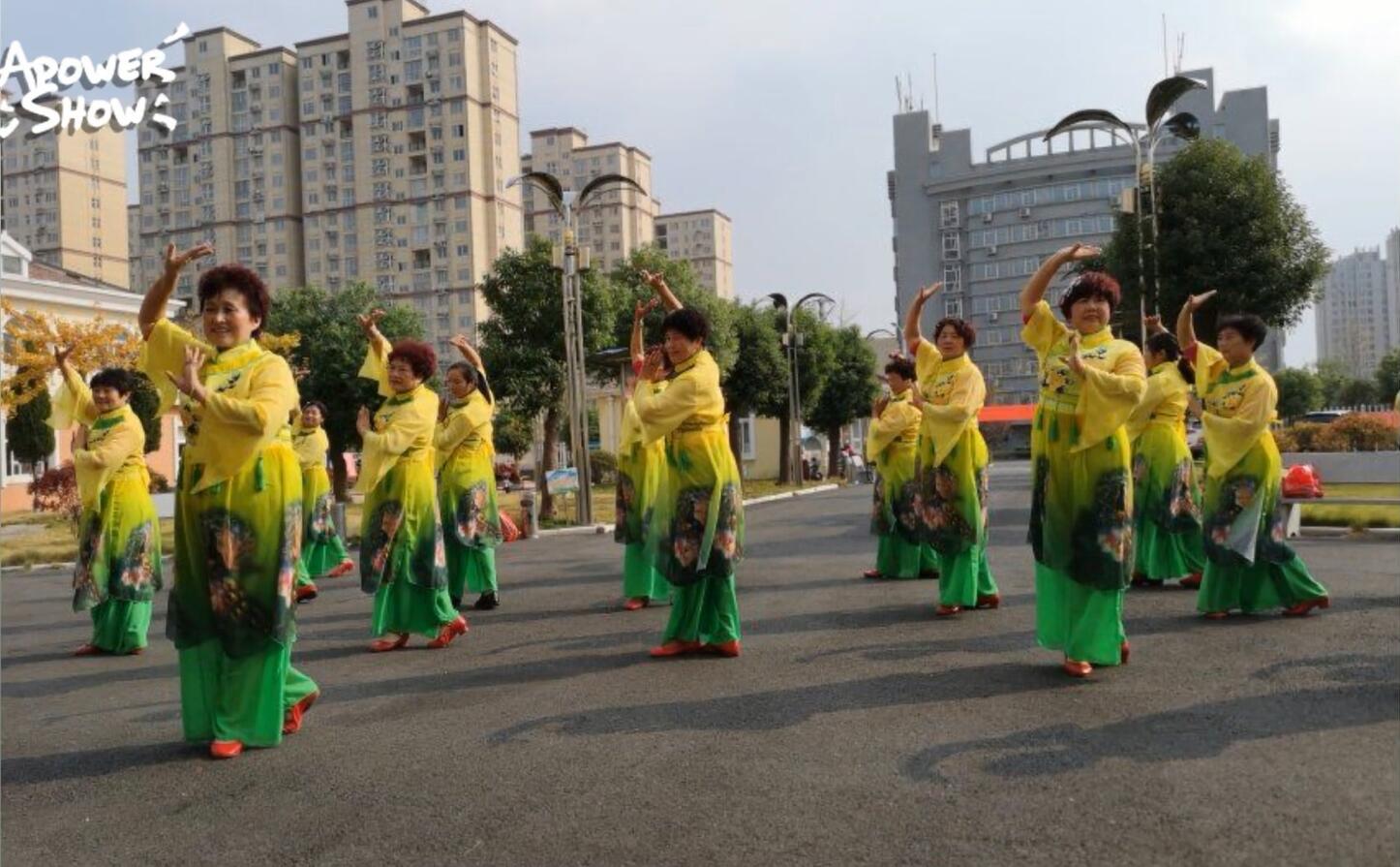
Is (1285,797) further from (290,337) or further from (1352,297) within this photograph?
(1352,297)

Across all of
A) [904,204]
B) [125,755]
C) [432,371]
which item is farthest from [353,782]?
[904,204]

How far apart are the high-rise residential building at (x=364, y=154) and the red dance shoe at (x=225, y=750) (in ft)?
268

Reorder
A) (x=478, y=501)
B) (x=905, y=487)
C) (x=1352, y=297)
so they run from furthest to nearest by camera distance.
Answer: (x=1352, y=297)
(x=905, y=487)
(x=478, y=501)

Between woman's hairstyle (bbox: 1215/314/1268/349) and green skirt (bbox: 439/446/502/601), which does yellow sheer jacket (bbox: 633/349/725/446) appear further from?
woman's hairstyle (bbox: 1215/314/1268/349)

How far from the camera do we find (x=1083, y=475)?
5895 millimetres

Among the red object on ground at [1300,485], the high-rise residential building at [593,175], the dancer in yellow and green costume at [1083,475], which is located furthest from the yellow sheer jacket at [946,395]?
the high-rise residential building at [593,175]

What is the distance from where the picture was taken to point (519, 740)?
15.9 feet

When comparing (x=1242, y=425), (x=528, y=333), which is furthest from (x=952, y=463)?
(x=528, y=333)

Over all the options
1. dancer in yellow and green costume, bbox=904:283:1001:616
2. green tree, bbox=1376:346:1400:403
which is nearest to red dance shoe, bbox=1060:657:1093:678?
dancer in yellow and green costume, bbox=904:283:1001:616

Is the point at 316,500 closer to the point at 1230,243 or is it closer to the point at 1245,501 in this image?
the point at 1245,501

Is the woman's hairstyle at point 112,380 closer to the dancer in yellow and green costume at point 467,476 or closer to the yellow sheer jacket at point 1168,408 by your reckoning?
the dancer in yellow and green costume at point 467,476

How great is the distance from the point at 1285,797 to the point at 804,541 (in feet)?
37.9

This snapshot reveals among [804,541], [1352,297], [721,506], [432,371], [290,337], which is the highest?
[1352,297]

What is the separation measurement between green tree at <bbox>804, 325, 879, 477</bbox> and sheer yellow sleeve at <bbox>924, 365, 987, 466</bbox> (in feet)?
112
